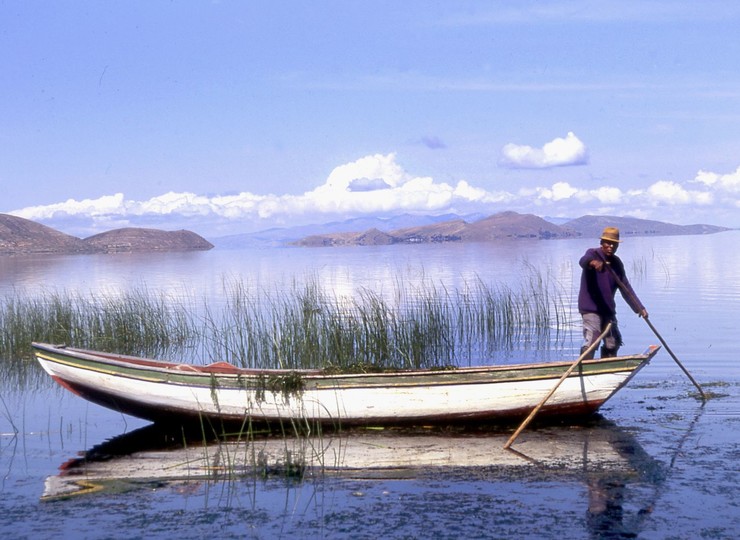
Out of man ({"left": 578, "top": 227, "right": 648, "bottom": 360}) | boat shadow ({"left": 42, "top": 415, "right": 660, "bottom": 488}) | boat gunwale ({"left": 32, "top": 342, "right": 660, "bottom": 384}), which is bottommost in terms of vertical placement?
boat shadow ({"left": 42, "top": 415, "right": 660, "bottom": 488})

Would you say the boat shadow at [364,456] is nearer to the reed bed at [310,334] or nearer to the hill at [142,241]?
the reed bed at [310,334]

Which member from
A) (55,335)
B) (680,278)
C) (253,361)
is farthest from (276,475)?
(680,278)

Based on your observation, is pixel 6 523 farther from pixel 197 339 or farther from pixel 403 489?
pixel 197 339

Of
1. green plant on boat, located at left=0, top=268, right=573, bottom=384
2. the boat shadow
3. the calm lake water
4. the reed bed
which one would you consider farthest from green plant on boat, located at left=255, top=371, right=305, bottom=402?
the reed bed

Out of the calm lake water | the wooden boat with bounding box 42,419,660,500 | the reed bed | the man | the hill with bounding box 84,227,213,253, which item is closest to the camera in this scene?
the calm lake water

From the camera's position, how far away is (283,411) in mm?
9070

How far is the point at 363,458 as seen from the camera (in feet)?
26.3

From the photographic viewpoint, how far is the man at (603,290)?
9.18 meters

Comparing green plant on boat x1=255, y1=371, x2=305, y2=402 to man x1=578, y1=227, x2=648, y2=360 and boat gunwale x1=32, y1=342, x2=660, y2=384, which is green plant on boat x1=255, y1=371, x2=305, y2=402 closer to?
boat gunwale x1=32, y1=342, x2=660, y2=384

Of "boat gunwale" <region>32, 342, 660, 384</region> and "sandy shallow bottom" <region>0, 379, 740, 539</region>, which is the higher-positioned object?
"boat gunwale" <region>32, 342, 660, 384</region>

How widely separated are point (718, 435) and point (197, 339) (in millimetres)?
10889

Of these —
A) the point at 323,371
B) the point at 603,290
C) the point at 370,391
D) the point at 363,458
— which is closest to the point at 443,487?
the point at 363,458

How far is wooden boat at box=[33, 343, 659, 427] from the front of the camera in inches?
347

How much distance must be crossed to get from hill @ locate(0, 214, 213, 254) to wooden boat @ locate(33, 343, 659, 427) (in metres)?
114
